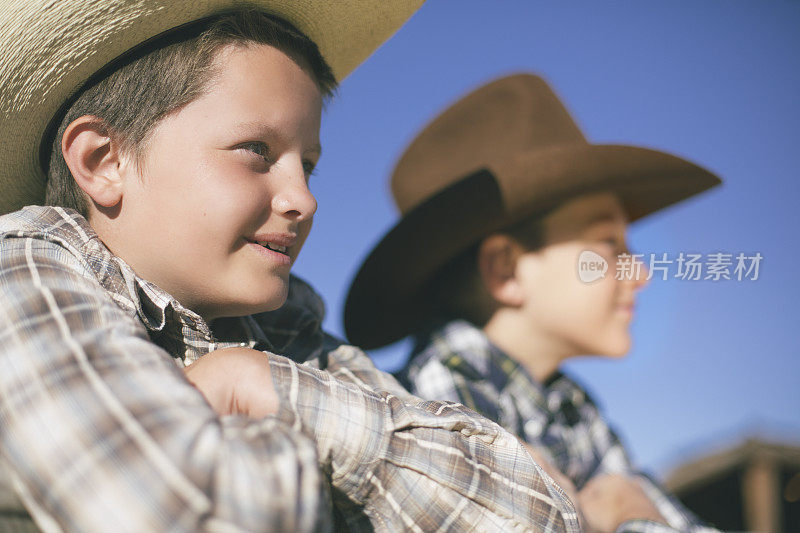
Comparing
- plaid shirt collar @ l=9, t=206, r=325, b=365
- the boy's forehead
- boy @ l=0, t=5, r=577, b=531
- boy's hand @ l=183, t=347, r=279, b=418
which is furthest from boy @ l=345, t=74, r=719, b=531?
boy's hand @ l=183, t=347, r=279, b=418

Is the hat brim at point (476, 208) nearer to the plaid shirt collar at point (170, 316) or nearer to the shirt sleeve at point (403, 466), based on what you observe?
the plaid shirt collar at point (170, 316)

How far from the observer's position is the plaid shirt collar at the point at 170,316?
1.00 m

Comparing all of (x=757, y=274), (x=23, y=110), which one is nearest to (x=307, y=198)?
(x=23, y=110)

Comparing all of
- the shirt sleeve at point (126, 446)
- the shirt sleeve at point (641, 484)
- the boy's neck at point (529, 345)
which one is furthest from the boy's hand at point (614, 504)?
the shirt sleeve at point (126, 446)

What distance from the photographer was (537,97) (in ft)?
7.82

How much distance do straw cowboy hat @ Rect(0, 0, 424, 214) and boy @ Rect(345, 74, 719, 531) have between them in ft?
2.64

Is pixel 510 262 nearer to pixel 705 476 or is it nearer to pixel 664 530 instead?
pixel 664 530

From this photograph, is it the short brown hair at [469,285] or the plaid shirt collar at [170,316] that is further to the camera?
the short brown hair at [469,285]

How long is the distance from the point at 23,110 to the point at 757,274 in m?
1.88

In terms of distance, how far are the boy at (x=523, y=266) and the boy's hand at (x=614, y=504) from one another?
168 millimetres

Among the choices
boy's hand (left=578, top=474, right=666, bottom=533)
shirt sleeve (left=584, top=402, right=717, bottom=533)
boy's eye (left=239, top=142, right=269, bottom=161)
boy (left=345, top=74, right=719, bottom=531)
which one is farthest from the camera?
boy (left=345, top=74, right=719, bottom=531)

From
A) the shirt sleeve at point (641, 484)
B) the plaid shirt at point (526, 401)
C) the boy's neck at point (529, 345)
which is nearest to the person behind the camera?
the shirt sleeve at point (641, 484)

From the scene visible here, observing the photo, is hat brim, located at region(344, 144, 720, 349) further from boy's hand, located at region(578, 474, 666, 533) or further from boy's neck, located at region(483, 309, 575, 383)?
boy's hand, located at region(578, 474, 666, 533)

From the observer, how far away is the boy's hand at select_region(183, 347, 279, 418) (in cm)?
82
